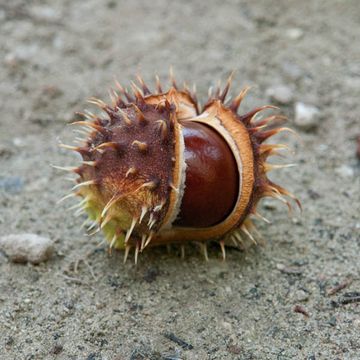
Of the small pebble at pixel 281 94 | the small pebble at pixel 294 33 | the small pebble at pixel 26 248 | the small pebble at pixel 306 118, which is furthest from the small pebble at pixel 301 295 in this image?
the small pebble at pixel 294 33

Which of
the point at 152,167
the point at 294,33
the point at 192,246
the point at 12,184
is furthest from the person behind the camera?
the point at 294,33

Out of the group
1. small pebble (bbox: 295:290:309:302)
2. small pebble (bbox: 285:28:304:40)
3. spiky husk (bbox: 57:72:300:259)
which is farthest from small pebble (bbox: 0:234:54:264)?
small pebble (bbox: 285:28:304:40)

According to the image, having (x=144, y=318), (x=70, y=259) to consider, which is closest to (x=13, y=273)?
(x=70, y=259)

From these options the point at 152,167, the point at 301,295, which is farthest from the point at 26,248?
the point at 301,295

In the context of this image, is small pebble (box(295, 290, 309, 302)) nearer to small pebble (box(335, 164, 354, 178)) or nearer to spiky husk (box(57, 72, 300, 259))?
spiky husk (box(57, 72, 300, 259))

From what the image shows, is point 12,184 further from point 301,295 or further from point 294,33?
point 294,33

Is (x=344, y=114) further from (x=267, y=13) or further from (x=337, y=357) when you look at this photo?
(x=337, y=357)

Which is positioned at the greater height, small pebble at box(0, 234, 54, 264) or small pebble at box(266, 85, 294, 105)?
small pebble at box(266, 85, 294, 105)
